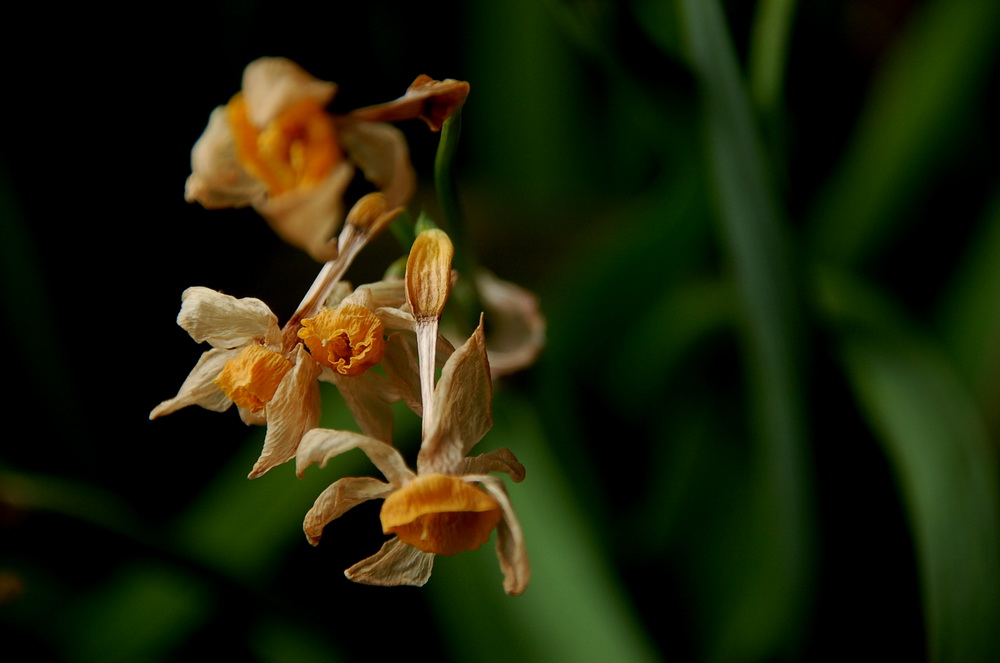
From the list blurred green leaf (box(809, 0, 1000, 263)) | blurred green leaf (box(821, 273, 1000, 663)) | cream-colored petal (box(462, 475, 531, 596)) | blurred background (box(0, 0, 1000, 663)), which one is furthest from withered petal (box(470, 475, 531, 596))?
blurred green leaf (box(809, 0, 1000, 263))

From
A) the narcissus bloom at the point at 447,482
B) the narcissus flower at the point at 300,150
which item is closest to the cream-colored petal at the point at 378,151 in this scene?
the narcissus flower at the point at 300,150

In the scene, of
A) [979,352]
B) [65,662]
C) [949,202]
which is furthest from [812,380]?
[65,662]

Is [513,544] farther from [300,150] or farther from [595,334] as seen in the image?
[595,334]

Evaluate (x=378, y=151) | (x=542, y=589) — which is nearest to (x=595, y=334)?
(x=542, y=589)

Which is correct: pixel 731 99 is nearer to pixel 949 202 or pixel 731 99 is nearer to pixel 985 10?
pixel 985 10

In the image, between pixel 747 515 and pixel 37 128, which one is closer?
pixel 747 515

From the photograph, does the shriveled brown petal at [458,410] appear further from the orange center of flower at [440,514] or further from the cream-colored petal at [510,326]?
the cream-colored petal at [510,326]
